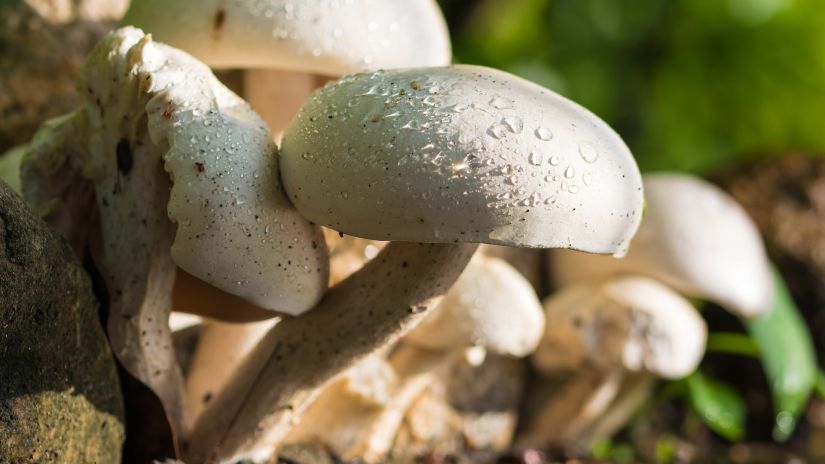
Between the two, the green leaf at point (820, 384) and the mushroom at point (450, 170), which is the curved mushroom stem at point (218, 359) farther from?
the green leaf at point (820, 384)

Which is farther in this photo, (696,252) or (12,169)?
(696,252)

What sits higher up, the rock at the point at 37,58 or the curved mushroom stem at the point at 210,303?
the rock at the point at 37,58

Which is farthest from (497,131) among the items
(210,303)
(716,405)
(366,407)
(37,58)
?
(716,405)

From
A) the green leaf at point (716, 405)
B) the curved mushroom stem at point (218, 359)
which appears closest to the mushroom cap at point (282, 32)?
the curved mushroom stem at point (218, 359)

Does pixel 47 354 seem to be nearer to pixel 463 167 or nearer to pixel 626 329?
pixel 463 167

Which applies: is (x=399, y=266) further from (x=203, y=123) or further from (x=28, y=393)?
(x=28, y=393)

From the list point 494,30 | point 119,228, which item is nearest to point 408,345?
point 119,228

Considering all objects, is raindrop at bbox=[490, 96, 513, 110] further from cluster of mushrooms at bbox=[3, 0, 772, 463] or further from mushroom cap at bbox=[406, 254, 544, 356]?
mushroom cap at bbox=[406, 254, 544, 356]
